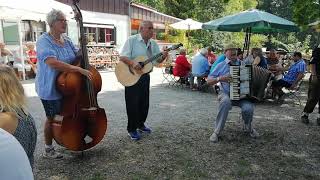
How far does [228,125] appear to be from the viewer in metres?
6.34

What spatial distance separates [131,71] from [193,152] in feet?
4.69

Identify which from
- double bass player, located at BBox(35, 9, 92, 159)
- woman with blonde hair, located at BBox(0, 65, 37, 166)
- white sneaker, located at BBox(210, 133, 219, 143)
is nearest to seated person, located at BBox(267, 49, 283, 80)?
white sneaker, located at BBox(210, 133, 219, 143)

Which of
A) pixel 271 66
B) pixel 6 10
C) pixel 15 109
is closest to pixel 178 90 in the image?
pixel 271 66

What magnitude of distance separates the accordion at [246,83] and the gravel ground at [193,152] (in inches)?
26.7

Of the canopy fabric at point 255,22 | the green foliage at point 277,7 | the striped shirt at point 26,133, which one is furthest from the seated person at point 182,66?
the green foliage at point 277,7

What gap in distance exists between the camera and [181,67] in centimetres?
1048

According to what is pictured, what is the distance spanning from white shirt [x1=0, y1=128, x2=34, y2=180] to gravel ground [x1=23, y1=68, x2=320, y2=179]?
104 inches

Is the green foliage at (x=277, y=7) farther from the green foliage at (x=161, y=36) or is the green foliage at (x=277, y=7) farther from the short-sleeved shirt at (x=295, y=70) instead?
the short-sleeved shirt at (x=295, y=70)

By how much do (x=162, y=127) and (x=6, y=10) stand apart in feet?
20.3

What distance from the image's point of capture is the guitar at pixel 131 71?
16.9 feet

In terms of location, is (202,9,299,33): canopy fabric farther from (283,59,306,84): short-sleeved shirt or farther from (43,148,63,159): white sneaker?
(43,148,63,159): white sneaker

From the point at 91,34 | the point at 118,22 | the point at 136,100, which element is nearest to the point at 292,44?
the point at 118,22

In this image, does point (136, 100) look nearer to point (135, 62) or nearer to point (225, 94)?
point (135, 62)

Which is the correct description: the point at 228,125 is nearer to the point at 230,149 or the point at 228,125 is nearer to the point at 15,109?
the point at 230,149
